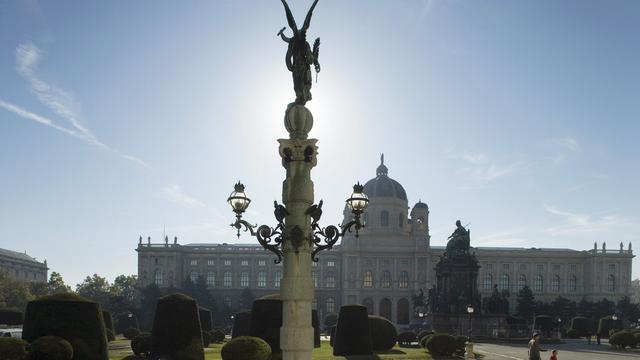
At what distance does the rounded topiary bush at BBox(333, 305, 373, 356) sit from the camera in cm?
3941

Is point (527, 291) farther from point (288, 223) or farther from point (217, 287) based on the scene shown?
point (288, 223)

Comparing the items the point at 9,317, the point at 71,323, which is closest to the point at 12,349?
the point at 71,323

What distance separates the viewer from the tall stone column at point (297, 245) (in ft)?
41.0

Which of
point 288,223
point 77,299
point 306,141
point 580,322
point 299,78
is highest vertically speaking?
point 299,78

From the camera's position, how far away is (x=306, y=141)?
41.7 ft

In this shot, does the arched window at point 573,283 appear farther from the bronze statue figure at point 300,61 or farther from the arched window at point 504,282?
the bronze statue figure at point 300,61

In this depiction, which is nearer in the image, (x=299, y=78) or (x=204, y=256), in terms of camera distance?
(x=299, y=78)

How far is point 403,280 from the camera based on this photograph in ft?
405

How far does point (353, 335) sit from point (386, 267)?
280ft

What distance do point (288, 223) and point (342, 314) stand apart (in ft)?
95.2

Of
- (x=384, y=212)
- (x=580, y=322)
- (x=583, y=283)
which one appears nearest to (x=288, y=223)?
(x=580, y=322)

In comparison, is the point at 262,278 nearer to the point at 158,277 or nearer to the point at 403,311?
the point at 158,277

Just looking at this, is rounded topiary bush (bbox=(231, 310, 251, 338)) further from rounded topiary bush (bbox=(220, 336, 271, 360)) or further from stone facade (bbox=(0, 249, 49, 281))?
stone facade (bbox=(0, 249, 49, 281))

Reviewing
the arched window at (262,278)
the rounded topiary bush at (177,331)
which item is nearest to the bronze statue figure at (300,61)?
the rounded topiary bush at (177,331)
